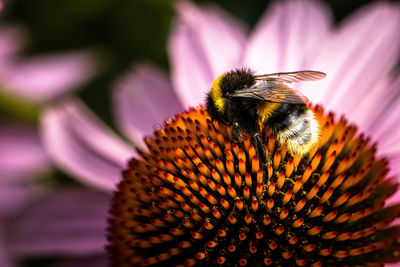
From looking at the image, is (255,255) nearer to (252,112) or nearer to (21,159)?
(252,112)

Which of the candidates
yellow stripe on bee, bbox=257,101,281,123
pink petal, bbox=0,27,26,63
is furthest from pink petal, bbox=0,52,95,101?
yellow stripe on bee, bbox=257,101,281,123

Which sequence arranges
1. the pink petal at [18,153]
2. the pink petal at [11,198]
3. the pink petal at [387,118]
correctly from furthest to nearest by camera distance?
the pink petal at [18,153], the pink petal at [11,198], the pink petal at [387,118]

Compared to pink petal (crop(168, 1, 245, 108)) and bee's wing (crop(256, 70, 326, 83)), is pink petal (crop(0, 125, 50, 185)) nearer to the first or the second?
pink petal (crop(168, 1, 245, 108))

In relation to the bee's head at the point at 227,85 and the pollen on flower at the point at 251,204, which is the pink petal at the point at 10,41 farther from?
the bee's head at the point at 227,85

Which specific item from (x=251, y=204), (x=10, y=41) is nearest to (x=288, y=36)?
(x=251, y=204)

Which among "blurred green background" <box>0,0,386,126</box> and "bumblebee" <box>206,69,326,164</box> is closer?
"bumblebee" <box>206,69,326,164</box>

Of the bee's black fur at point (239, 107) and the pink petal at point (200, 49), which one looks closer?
the bee's black fur at point (239, 107)

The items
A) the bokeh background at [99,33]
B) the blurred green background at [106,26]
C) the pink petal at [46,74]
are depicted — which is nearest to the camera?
the bokeh background at [99,33]

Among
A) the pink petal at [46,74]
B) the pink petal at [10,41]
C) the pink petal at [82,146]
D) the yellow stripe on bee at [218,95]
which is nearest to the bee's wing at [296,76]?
the yellow stripe on bee at [218,95]
